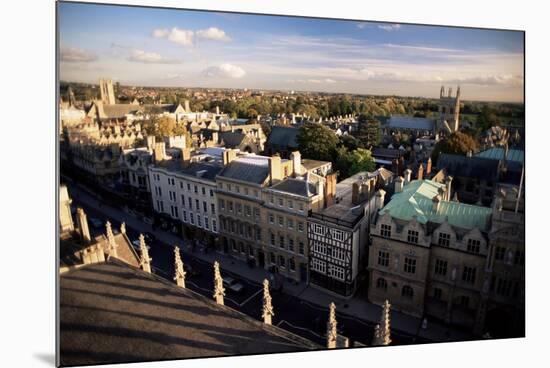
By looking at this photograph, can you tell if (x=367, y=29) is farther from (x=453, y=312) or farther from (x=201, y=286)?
(x=201, y=286)

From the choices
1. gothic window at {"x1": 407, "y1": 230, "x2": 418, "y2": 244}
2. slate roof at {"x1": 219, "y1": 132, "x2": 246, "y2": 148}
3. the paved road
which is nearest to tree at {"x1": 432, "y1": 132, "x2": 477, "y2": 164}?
gothic window at {"x1": 407, "y1": 230, "x2": 418, "y2": 244}

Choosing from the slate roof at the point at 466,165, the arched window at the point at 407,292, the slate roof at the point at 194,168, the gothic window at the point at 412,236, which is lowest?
the arched window at the point at 407,292

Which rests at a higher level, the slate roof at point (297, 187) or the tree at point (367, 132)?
the tree at point (367, 132)

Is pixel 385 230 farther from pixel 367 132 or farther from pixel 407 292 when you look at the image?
pixel 367 132

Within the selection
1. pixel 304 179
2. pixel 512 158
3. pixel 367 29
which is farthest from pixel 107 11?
pixel 512 158

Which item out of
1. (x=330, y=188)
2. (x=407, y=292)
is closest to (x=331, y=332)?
(x=407, y=292)

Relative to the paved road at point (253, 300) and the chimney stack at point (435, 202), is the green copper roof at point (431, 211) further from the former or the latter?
the paved road at point (253, 300)

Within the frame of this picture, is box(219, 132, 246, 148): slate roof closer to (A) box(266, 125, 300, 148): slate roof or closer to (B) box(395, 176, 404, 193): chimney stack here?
(A) box(266, 125, 300, 148): slate roof

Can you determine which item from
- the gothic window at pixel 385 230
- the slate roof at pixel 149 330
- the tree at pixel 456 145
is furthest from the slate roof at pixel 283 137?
the slate roof at pixel 149 330
